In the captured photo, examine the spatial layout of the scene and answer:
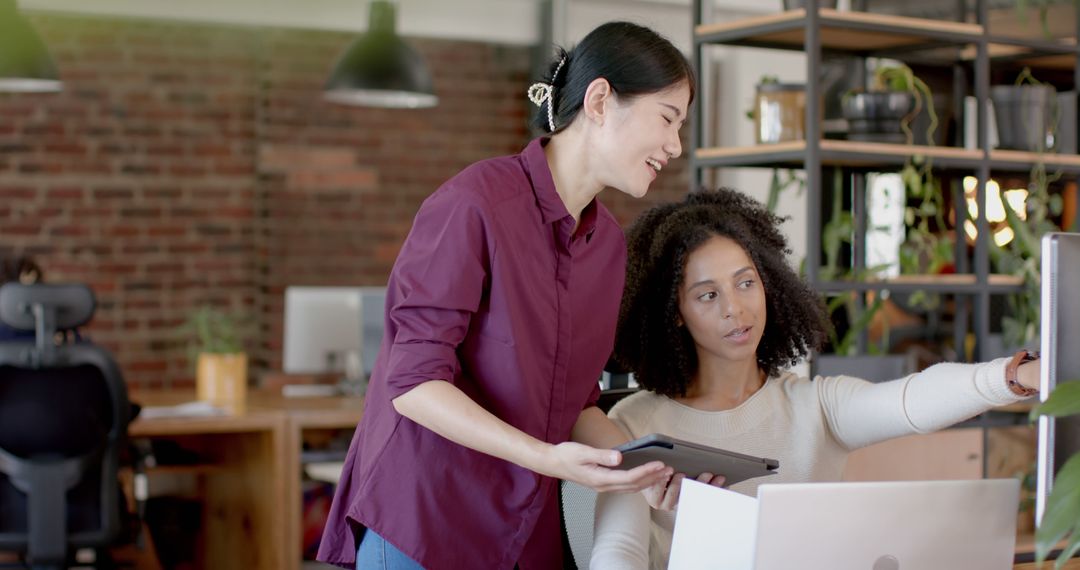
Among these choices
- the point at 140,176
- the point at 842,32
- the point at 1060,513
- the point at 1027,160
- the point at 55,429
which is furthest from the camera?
the point at 140,176

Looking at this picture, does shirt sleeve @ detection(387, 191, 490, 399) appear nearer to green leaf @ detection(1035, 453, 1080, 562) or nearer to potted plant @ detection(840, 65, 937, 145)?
green leaf @ detection(1035, 453, 1080, 562)

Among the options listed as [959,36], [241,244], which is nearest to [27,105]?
[241,244]

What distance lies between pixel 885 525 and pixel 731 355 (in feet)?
2.31

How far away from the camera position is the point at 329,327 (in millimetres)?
5074

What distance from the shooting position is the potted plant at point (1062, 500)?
1.10m

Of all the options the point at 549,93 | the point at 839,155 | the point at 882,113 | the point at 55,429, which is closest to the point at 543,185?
the point at 549,93

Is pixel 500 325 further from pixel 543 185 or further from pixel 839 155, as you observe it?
pixel 839 155

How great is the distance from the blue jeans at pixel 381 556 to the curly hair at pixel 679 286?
580 mm

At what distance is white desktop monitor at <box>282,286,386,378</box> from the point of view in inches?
198

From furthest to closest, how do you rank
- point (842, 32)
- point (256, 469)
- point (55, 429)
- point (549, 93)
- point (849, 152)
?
point (256, 469), point (55, 429), point (842, 32), point (849, 152), point (549, 93)

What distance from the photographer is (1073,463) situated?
3.75ft

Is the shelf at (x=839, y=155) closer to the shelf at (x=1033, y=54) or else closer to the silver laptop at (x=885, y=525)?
the shelf at (x=1033, y=54)

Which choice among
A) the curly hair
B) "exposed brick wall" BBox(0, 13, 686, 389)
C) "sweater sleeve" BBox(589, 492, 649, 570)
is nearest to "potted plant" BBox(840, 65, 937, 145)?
the curly hair

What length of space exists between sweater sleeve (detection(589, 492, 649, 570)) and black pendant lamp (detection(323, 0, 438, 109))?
12.5 feet
